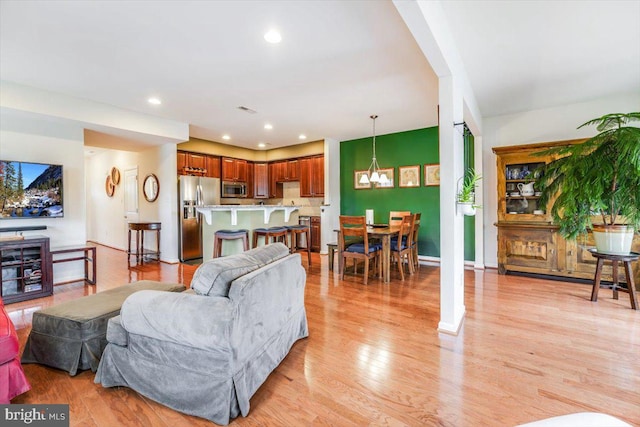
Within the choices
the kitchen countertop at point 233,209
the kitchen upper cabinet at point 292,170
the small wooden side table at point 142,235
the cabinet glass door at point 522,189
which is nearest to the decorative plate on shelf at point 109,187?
the small wooden side table at point 142,235

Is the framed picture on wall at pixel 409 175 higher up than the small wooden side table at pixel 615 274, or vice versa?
the framed picture on wall at pixel 409 175

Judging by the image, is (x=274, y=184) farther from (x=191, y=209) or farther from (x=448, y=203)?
(x=448, y=203)

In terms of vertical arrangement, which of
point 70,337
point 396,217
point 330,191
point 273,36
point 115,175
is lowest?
point 70,337

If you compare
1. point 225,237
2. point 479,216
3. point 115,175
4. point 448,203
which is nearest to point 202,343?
point 448,203

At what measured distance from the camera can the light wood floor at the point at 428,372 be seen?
5.20 feet

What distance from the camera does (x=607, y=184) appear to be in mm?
3199

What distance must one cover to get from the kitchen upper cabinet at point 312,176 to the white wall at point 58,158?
13.5ft

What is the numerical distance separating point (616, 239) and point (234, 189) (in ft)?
21.8

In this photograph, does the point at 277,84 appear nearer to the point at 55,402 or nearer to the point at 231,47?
the point at 231,47

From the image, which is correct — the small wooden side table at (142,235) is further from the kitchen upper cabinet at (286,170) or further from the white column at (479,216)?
the white column at (479,216)

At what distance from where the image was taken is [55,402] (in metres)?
1.67

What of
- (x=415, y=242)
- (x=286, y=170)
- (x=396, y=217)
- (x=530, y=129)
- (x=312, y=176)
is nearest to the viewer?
(x=530, y=129)

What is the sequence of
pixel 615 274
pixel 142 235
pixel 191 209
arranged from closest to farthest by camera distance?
pixel 615 274
pixel 142 235
pixel 191 209

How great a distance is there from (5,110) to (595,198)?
273 inches
